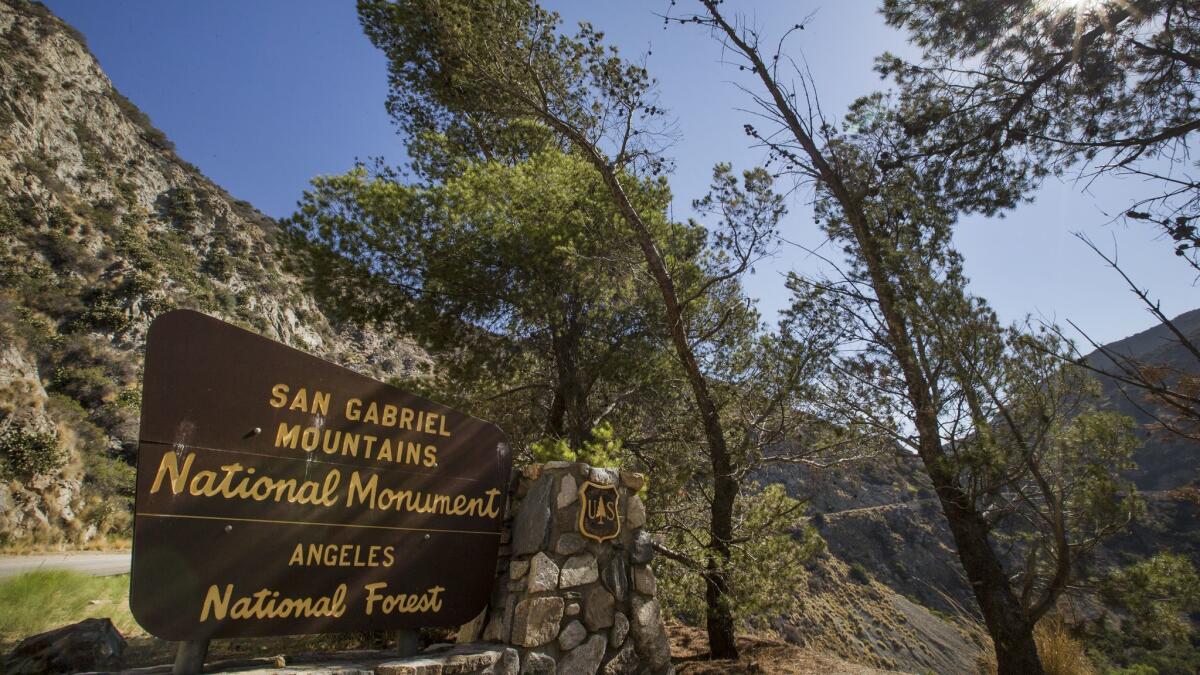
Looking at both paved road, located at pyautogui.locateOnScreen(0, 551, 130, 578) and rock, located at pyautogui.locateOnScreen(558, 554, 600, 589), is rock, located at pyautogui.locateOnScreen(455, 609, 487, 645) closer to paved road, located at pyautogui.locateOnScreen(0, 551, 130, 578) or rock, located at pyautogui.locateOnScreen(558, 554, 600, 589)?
rock, located at pyautogui.locateOnScreen(558, 554, 600, 589)

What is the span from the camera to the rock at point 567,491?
12.7ft

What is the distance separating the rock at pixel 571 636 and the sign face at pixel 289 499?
0.59 meters

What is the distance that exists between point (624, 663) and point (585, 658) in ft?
1.24

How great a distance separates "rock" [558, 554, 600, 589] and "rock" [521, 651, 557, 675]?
416mm

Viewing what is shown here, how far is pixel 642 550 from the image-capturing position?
422 centimetres

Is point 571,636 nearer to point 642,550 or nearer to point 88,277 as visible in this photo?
point 642,550

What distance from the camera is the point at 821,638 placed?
60.6 feet

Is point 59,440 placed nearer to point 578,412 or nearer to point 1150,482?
point 578,412

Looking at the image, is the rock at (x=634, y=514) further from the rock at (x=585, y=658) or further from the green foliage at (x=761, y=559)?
the green foliage at (x=761, y=559)

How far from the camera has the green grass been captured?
6.13 m

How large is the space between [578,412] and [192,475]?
509 centimetres

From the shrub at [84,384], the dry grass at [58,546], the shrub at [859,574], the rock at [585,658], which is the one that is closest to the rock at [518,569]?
the rock at [585,658]

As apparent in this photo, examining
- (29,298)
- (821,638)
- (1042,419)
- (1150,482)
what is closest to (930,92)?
(1042,419)

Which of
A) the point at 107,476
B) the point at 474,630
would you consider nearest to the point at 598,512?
the point at 474,630
